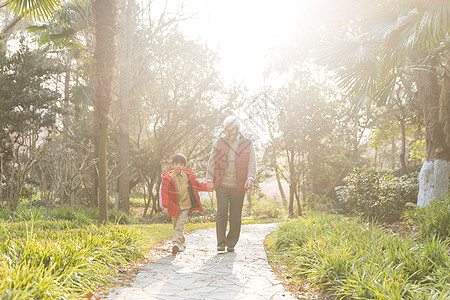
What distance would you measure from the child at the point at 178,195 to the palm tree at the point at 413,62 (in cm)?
421

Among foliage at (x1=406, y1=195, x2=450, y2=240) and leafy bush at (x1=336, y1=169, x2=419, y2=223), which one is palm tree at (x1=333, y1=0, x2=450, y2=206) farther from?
foliage at (x1=406, y1=195, x2=450, y2=240)

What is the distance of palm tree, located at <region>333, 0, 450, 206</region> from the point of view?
5.61 metres

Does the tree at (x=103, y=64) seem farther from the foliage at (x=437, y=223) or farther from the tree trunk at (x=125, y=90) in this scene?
the tree trunk at (x=125, y=90)

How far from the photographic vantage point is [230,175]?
4.70 m

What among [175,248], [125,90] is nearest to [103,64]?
[175,248]

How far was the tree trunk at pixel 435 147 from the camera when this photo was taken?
21.2 feet

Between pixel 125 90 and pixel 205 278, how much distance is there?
847 cm

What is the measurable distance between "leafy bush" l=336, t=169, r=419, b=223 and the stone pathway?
13.6ft

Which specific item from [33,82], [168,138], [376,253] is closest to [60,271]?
[376,253]

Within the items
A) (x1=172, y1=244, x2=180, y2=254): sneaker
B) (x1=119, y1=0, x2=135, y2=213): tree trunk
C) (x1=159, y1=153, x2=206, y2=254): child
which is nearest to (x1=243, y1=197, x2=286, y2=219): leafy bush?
(x1=119, y1=0, x2=135, y2=213): tree trunk

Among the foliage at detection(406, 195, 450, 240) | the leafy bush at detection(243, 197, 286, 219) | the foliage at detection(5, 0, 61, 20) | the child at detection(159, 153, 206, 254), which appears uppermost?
the foliage at detection(5, 0, 61, 20)

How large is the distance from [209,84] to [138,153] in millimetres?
4043

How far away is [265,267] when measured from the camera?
3.96m

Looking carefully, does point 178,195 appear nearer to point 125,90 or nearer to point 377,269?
point 377,269
